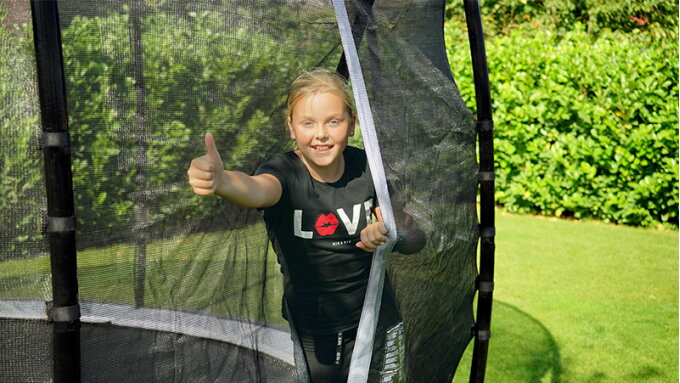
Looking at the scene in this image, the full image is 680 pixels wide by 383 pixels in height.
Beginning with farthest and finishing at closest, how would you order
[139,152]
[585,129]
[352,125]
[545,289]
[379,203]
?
[585,129], [545,289], [352,125], [379,203], [139,152]

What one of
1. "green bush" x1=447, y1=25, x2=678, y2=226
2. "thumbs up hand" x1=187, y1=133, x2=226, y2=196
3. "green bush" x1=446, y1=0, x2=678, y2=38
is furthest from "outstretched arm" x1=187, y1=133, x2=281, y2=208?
"green bush" x1=446, y1=0, x2=678, y2=38

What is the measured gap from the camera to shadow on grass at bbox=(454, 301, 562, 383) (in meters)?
3.49

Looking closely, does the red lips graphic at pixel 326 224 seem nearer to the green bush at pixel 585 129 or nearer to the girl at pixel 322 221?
the girl at pixel 322 221

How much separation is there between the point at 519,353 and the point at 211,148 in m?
2.85

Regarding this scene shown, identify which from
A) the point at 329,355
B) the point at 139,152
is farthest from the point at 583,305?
the point at 139,152

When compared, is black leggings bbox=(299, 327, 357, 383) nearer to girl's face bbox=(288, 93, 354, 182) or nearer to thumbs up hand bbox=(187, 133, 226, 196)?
girl's face bbox=(288, 93, 354, 182)

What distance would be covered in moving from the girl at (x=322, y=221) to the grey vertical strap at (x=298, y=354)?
0.01 m

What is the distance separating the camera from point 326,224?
1.83 meters

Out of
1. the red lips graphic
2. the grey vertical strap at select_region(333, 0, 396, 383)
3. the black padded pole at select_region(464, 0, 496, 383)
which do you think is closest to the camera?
the grey vertical strap at select_region(333, 0, 396, 383)

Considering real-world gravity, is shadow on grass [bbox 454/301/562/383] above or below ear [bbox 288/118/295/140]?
below

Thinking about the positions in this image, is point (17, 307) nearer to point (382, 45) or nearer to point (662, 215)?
point (382, 45)

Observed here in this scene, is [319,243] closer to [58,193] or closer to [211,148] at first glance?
[211,148]

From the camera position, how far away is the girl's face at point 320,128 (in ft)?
5.68

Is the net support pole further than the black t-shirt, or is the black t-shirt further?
the black t-shirt
